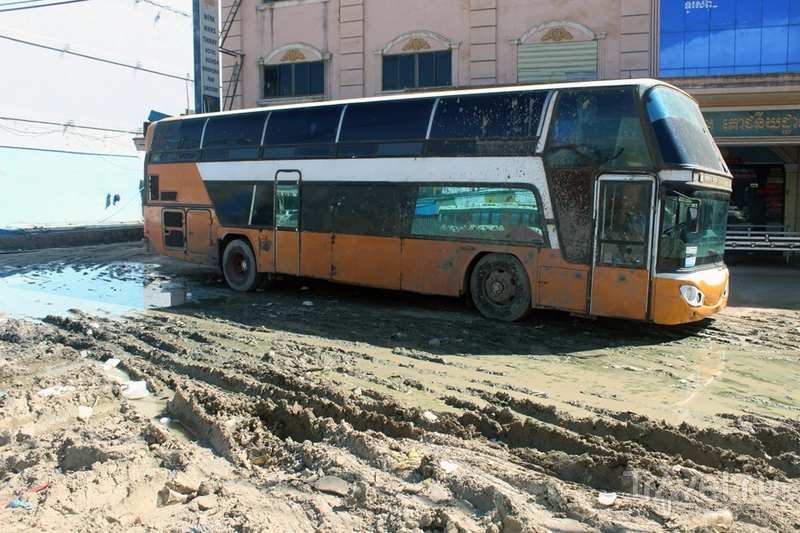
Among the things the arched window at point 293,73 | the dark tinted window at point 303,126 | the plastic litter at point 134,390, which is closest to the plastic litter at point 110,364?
the plastic litter at point 134,390

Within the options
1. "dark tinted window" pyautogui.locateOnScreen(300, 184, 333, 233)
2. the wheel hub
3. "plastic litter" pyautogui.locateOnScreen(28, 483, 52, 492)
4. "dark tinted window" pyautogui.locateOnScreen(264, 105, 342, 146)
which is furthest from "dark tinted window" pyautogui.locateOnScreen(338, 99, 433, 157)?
"plastic litter" pyautogui.locateOnScreen(28, 483, 52, 492)

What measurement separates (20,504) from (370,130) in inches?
308

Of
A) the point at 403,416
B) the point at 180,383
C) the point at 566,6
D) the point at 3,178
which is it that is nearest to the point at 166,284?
the point at 180,383

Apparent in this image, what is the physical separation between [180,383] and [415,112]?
5657mm

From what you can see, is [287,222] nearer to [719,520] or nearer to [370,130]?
[370,130]

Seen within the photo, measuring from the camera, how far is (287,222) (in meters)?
12.0

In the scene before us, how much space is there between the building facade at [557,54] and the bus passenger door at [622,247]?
750 cm

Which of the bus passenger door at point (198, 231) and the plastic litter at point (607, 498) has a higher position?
the bus passenger door at point (198, 231)

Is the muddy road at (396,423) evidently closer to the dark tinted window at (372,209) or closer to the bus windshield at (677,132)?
the dark tinted window at (372,209)

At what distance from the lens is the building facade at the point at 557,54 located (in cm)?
1482

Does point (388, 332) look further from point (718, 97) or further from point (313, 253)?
point (718, 97)

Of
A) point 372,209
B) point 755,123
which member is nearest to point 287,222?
point 372,209

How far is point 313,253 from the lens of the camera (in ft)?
38.1

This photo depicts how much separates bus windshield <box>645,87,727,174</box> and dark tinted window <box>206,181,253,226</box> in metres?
7.23
